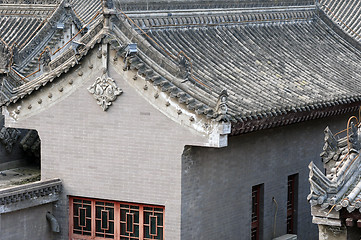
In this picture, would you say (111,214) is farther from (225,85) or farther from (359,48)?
(359,48)

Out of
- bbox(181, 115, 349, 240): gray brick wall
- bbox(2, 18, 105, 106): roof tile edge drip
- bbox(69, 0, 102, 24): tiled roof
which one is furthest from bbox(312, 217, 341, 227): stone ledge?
bbox(69, 0, 102, 24): tiled roof

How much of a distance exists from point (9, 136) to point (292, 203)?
800cm

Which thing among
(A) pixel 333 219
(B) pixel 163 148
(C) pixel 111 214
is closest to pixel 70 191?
(C) pixel 111 214

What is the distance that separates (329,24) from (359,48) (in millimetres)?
1254

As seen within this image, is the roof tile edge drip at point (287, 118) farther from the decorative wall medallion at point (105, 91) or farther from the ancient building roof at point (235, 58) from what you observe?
the decorative wall medallion at point (105, 91)

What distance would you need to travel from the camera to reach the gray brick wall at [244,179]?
2322cm

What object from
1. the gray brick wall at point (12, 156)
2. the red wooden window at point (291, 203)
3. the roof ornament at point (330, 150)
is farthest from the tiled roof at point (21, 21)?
the roof ornament at point (330, 150)

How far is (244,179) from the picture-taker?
25.0m

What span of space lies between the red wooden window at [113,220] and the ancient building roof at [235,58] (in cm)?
287

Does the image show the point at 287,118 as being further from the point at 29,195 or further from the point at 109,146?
the point at 29,195

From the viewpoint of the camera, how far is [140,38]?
23234 mm

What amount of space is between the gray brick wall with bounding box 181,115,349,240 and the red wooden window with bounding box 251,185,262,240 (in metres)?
0.16

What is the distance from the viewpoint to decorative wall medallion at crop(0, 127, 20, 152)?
26734mm

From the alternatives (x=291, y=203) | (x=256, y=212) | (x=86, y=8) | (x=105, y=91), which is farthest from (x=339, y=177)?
(x=86, y=8)
